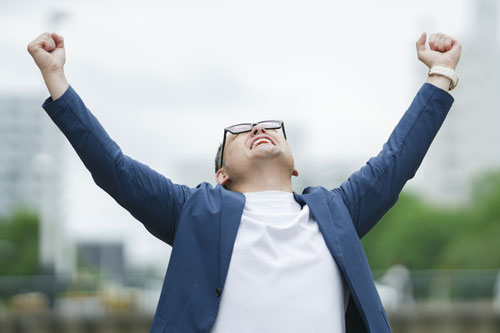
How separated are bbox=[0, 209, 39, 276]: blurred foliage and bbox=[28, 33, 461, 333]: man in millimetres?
62036

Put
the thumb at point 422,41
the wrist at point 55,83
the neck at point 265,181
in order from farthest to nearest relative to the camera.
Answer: the thumb at point 422,41 < the neck at point 265,181 < the wrist at point 55,83

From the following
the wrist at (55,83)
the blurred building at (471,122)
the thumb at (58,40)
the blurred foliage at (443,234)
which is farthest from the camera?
the blurred building at (471,122)

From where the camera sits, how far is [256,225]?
298 cm

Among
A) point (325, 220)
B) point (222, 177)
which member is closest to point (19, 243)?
point (222, 177)

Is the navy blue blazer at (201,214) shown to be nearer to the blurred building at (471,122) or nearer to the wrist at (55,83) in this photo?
the wrist at (55,83)

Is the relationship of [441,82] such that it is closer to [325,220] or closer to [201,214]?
[325,220]

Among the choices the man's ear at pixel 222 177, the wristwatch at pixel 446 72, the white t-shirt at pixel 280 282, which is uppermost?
the wristwatch at pixel 446 72

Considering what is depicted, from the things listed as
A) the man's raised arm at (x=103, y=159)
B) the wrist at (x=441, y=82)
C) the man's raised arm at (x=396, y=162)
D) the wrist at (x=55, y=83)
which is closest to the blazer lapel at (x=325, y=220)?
the man's raised arm at (x=396, y=162)

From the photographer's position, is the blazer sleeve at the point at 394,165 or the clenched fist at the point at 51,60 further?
the blazer sleeve at the point at 394,165

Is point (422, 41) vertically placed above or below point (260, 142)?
above

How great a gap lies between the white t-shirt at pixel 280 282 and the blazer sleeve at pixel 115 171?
1.02 feet

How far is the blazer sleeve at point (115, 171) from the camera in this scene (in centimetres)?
290

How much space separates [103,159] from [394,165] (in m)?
1.16

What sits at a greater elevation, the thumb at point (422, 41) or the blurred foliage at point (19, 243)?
the thumb at point (422, 41)
